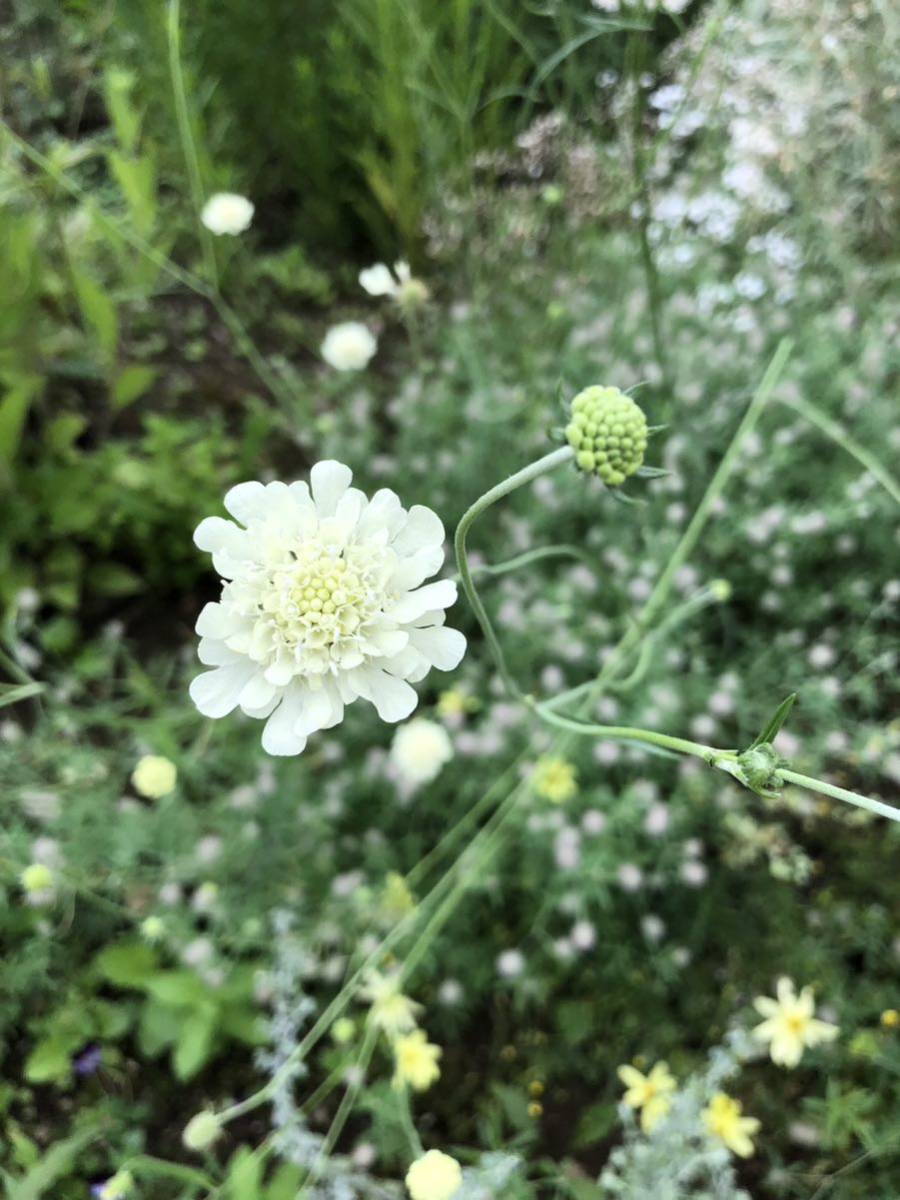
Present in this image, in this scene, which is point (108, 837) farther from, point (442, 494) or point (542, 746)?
point (442, 494)

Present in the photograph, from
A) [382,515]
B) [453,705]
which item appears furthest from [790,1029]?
[382,515]

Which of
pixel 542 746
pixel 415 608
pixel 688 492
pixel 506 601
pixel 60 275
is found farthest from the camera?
pixel 60 275

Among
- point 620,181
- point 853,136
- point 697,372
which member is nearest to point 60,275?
point 620,181

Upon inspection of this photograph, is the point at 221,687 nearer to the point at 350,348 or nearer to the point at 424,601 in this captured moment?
the point at 424,601

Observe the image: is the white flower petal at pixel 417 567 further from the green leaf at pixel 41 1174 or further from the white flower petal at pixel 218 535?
the green leaf at pixel 41 1174

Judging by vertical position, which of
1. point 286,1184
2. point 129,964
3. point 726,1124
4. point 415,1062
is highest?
point 129,964

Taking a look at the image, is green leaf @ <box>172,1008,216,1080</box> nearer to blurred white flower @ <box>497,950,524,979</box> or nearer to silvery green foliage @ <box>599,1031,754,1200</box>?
blurred white flower @ <box>497,950,524,979</box>

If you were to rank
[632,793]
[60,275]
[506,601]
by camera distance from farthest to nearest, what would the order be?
[60,275] < [506,601] < [632,793]

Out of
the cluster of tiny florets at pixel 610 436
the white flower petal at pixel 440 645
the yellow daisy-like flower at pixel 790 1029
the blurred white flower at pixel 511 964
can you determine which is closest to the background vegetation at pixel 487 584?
the blurred white flower at pixel 511 964
